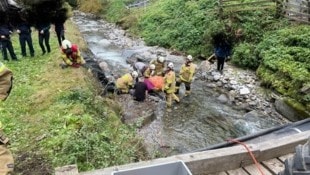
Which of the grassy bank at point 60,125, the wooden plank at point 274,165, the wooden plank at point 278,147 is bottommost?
the grassy bank at point 60,125

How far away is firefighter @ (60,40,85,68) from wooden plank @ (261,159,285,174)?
8.51m

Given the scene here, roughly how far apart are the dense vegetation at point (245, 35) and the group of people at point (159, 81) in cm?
331

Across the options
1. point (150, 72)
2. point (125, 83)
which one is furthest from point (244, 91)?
point (125, 83)

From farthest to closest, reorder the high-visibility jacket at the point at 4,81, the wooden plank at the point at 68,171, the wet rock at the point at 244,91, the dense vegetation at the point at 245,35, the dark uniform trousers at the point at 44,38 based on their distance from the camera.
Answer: the dark uniform trousers at the point at 44,38, the wet rock at the point at 244,91, the dense vegetation at the point at 245,35, the wooden plank at the point at 68,171, the high-visibility jacket at the point at 4,81

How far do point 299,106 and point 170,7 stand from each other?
1310 centimetres

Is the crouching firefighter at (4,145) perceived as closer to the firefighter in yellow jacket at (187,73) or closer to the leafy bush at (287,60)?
the firefighter in yellow jacket at (187,73)

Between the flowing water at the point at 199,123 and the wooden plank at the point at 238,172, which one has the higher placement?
the wooden plank at the point at 238,172

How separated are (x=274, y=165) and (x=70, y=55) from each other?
8.82 meters

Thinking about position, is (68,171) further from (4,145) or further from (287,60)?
(287,60)

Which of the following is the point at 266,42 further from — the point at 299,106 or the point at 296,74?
the point at 299,106

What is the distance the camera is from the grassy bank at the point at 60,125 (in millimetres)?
5820

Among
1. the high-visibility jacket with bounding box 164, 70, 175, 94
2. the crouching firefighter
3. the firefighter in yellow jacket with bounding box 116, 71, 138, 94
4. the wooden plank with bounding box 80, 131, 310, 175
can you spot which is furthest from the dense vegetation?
the crouching firefighter

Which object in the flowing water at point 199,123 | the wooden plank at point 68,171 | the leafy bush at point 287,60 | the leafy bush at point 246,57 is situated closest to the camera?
the wooden plank at point 68,171

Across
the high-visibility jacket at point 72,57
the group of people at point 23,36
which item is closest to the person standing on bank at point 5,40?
the group of people at point 23,36
